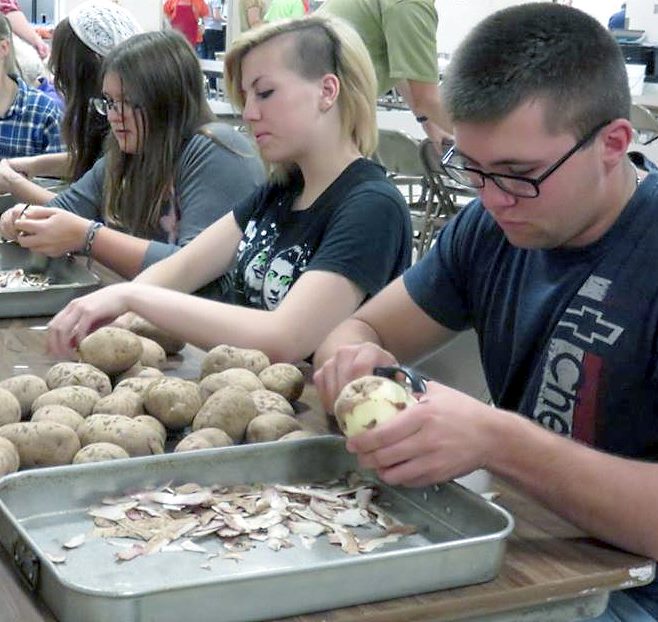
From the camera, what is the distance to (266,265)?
1.94 meters

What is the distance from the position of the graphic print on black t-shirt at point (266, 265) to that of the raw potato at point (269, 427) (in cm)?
64

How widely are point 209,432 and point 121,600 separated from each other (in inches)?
15.8

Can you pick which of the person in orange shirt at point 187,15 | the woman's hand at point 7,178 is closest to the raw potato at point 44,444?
the woman's hand at point 7,178

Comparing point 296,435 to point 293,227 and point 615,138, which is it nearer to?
point 615,138

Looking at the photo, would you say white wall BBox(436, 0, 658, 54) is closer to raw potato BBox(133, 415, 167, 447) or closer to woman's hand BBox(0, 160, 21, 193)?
woman's hand BBox(0, 160, 21, 193)

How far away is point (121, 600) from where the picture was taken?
2.61 feet

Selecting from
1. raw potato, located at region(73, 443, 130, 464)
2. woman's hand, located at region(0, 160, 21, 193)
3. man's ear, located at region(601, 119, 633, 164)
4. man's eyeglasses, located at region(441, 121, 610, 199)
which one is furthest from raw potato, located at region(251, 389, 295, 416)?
woman's hand, located at region(0, 160, 21, 193)

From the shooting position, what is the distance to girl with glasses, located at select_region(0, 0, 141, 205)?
111 inches

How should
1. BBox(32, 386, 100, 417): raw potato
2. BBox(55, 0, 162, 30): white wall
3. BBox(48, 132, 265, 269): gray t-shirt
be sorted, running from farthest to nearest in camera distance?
BBox(55, 0, 162, 30): white wall < BBox(48, 132, 265, 269): gray t-shirt < BBox(32, 386, 100, 417): raw potato

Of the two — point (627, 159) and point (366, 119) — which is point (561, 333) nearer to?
point (627, 159)

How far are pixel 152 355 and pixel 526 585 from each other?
→ 76cm

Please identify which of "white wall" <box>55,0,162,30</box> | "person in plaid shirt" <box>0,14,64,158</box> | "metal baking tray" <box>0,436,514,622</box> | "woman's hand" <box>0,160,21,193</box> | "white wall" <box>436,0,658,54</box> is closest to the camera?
"metal baking tray" <box>0,436,514,622</box>

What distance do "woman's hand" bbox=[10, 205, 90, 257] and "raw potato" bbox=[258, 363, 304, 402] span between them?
0.86 m

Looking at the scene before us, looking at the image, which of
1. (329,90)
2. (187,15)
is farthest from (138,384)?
(187,15)
